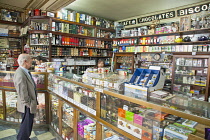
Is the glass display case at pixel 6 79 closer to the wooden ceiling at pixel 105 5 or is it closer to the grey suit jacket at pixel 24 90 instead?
the grey suit jacket at pixel 24 90

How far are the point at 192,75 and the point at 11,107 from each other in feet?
17.9

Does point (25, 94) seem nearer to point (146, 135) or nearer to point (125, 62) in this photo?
point (146, 135)

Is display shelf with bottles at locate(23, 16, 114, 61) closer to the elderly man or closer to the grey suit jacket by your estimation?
the elderly man

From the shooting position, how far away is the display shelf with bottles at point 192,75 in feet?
13.9

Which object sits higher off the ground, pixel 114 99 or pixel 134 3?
pixel 134 3

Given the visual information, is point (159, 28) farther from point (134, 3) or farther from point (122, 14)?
point (122, 14)

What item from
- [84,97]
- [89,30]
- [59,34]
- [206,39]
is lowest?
[84,97]

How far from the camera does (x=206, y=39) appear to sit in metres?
4.20

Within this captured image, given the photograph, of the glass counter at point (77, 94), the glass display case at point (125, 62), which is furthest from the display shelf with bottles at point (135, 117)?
the glass display case at point (125, 62)

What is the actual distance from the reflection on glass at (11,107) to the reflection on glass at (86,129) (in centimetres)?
223

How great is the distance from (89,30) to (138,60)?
2.72 metres

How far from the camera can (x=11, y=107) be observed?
364 centimetres

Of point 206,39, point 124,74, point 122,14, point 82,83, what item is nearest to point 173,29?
point 206,39

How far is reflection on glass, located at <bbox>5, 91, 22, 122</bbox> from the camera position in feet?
11.8
